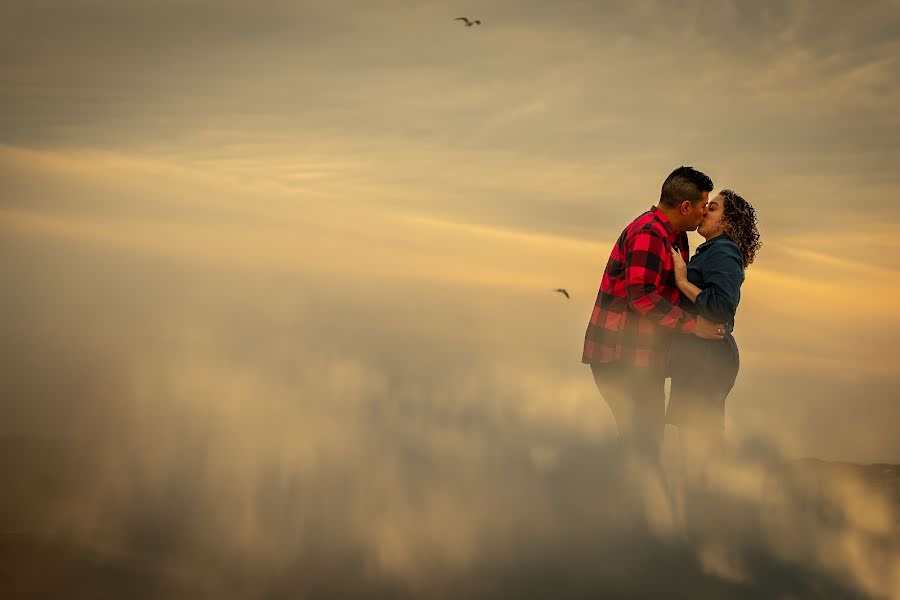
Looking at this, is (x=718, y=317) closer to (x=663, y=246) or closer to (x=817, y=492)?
(x=663, y=246)

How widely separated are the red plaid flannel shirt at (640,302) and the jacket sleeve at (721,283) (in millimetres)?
298

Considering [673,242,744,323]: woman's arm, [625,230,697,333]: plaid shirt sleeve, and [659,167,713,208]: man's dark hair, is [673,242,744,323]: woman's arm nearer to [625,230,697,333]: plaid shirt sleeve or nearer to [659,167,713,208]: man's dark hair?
[625,230,697,333]: plaid shirt sleeve

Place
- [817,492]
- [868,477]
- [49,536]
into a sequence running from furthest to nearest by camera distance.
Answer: [868,477] → [817,492] → [49,536]

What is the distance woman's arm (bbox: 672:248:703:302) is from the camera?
8.70 m

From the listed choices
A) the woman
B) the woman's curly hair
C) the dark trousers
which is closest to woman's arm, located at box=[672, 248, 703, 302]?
the woman

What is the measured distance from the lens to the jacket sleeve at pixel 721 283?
27.9ft

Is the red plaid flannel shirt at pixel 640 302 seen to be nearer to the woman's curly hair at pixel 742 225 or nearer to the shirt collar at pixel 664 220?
the shirt collar at pixel 664 220

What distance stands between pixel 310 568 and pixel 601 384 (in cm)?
396

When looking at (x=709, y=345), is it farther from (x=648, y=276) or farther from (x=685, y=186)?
(x=685, y=186)

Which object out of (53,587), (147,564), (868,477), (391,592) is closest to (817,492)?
(868,477)

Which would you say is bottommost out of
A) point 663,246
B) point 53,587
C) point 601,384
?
point 53,587

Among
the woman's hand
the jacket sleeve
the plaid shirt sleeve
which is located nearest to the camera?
the jacket sleeve

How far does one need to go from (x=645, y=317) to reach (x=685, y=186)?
1.45 m

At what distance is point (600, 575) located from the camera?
9047mm
